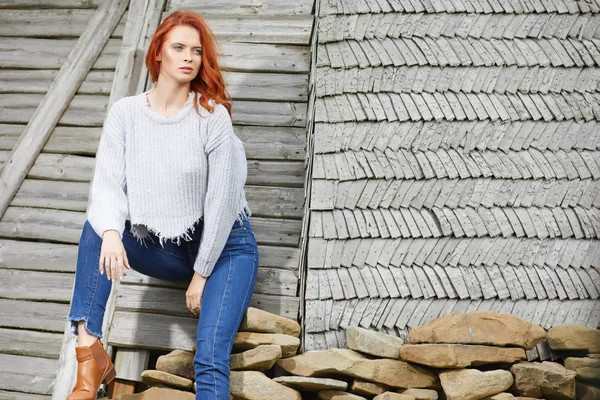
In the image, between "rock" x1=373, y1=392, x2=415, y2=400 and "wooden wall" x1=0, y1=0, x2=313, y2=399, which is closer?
"rock" x1=373, y1=392, x2=415, y2=400

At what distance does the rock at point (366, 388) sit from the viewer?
3521 millimetres

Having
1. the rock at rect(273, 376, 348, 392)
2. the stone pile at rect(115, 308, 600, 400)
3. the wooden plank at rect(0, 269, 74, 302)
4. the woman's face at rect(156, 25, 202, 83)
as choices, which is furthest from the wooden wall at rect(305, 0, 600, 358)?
the wooden plank at rect(0, 269, 74, 302)

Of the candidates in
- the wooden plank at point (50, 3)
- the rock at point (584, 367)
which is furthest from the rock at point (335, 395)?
the wooden plank at point (50, 3)

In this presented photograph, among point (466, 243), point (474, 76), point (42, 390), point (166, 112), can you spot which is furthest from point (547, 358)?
point (42, 390)

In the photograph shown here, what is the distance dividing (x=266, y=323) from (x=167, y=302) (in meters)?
A: 0.59

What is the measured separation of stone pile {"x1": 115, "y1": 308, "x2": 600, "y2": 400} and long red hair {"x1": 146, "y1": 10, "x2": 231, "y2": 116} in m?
1.04

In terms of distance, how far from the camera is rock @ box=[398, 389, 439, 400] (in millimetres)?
3525

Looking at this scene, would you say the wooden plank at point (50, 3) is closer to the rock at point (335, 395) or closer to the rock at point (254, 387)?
the rock at point (254, 387)

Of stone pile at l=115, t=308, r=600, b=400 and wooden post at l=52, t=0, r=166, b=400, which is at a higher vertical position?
wooden post at l=52, t=0, r=166, b=400

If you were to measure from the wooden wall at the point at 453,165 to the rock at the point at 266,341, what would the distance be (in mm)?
217

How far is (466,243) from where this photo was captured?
3.96 m

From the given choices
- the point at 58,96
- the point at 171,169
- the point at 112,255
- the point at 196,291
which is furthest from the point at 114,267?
the point at 58,96

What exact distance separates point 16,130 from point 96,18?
3.08 ft

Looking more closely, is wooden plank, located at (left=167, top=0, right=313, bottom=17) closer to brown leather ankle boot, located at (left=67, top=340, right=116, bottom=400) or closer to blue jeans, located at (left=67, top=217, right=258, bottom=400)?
blue jeans, located at (left=67, top=217, right=258, bottom=400)
